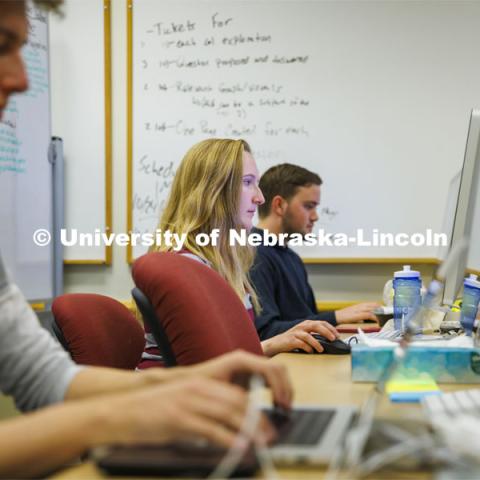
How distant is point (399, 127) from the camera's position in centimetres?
289

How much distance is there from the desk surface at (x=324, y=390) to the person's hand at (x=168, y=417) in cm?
6

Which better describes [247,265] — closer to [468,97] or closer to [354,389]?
[354,389]

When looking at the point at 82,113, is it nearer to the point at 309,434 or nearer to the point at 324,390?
the point at 324,390

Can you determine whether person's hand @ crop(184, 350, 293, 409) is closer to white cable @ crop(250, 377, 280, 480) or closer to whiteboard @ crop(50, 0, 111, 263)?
white cable @ crop(250, 377, 280, 480)

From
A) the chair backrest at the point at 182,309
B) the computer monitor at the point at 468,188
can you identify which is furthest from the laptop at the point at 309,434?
the computer monitor at the point at 468,188

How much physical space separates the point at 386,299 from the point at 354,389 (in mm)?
1180

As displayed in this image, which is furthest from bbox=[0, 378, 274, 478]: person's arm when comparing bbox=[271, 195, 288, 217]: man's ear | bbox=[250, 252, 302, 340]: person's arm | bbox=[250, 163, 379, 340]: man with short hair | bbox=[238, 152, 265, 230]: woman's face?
bbox=[271, 195, 288, 217]: man's ear

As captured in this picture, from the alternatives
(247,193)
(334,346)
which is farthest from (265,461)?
(247,193)

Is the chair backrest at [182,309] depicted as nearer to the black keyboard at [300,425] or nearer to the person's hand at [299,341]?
the black keyboard at [300,425]

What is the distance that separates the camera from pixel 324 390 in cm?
115

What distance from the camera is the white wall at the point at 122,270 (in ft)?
9.43

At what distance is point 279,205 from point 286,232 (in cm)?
11

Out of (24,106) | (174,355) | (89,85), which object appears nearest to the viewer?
(174,355)

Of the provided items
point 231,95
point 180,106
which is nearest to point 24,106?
point 180,106
